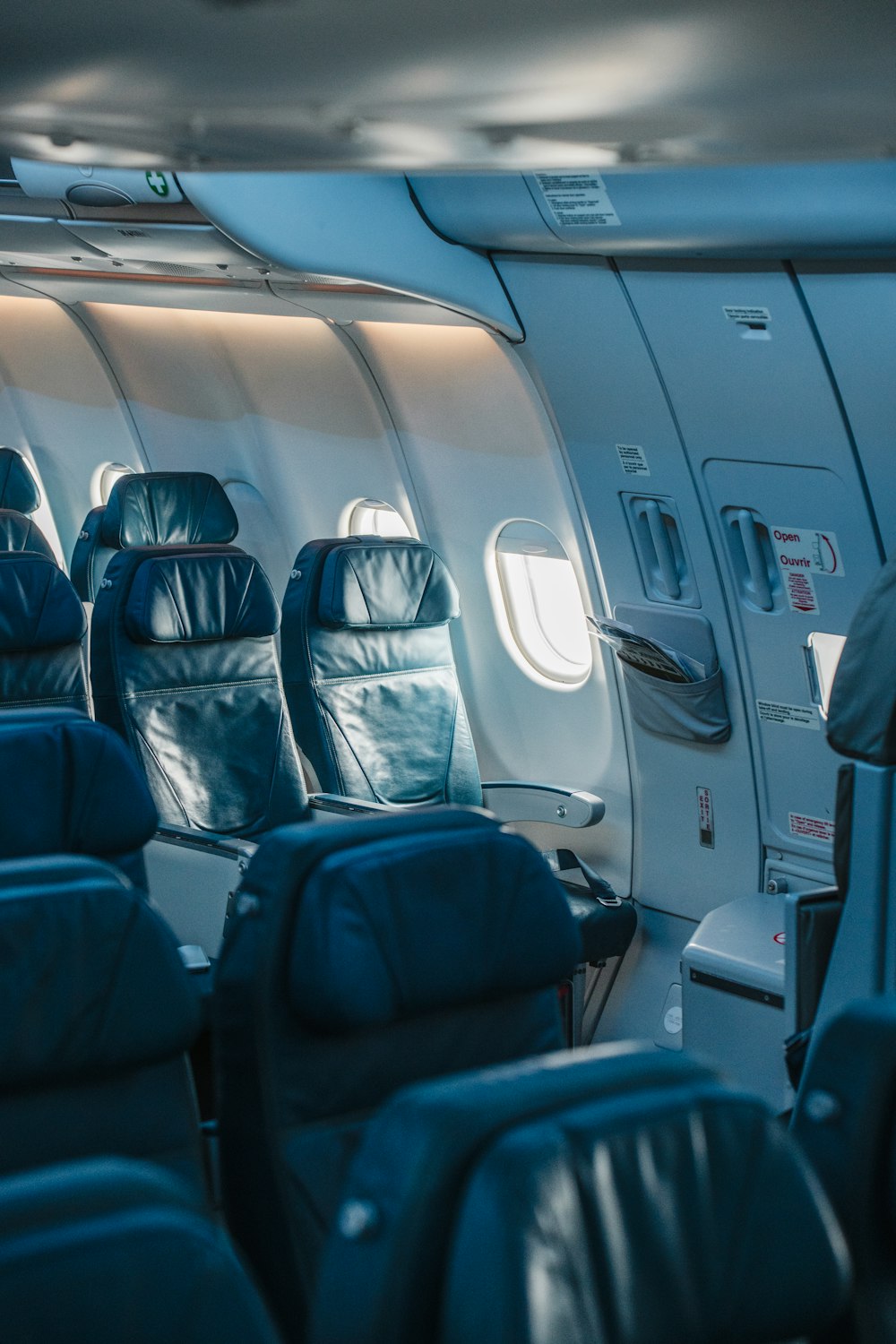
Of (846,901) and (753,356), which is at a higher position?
(753,356)

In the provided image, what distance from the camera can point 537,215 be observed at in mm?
4289

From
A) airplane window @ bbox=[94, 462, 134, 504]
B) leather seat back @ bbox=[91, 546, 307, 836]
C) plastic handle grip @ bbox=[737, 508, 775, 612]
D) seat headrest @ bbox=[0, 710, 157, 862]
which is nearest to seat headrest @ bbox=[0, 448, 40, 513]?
airplane window @ bbox=[94, 462, 134, 504]

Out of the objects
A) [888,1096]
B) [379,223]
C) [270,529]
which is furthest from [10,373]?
[888,1096]

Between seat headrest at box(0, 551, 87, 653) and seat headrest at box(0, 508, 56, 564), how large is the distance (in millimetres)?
2105

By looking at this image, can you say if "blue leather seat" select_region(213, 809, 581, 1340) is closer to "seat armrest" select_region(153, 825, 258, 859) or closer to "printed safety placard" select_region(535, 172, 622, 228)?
"seat armrest" select_region(153, 825, 258, 859)

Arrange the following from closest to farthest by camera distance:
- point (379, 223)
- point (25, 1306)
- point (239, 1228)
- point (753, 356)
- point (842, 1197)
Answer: point (25, 1306)
point (842, 1197)
point (239, 1228)
point (753, 356)
point (379, 223)

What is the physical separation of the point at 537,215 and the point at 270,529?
3.89m

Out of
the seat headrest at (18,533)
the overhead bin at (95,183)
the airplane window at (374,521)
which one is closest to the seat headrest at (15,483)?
the seat headrest at (18,533)

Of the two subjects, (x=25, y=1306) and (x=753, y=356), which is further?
(x=753, y=356)

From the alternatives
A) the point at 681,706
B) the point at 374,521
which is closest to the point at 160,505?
the point at 374,521

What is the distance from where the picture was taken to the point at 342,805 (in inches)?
196

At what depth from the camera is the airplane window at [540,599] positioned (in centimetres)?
594

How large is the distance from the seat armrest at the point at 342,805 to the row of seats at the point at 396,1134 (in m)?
2.52

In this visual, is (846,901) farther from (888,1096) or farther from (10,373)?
(10,373)
